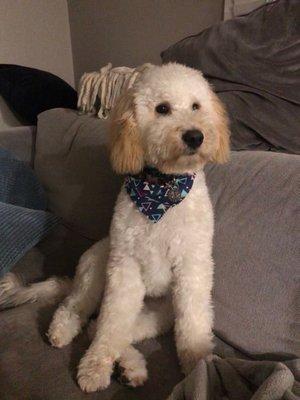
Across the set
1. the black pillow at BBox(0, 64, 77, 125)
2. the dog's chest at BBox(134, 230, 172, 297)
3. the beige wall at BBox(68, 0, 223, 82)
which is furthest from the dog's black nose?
Answer: the black pillow at BBox(0, 64, 77, 125)

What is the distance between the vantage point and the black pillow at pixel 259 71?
120 cm

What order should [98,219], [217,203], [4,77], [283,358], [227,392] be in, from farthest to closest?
[4,77], [98,219], [217,203], [283,358], [227,392]

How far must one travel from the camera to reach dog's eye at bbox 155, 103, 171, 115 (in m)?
1.01

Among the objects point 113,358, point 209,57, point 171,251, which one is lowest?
point 113,358

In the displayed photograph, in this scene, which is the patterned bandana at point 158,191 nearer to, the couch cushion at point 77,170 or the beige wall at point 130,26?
the couch cushion at point 77,170

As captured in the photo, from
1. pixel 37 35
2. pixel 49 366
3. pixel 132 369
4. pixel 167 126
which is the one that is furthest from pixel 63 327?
pixel 37 35

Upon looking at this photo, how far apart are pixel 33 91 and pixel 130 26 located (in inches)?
27.5

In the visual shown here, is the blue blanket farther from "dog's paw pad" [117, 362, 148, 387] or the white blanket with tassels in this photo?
"dog's paw pad" [117, 362, 148, 387]

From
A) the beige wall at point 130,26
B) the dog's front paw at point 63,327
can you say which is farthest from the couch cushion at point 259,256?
the beige wall at point 130,26

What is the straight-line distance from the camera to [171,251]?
3.49ft

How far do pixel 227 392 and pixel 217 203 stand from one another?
0.55 metres

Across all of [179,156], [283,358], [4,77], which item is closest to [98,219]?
[179,156]

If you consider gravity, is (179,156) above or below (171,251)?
above

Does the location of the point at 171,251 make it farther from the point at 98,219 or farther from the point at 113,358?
the point at 98,219
